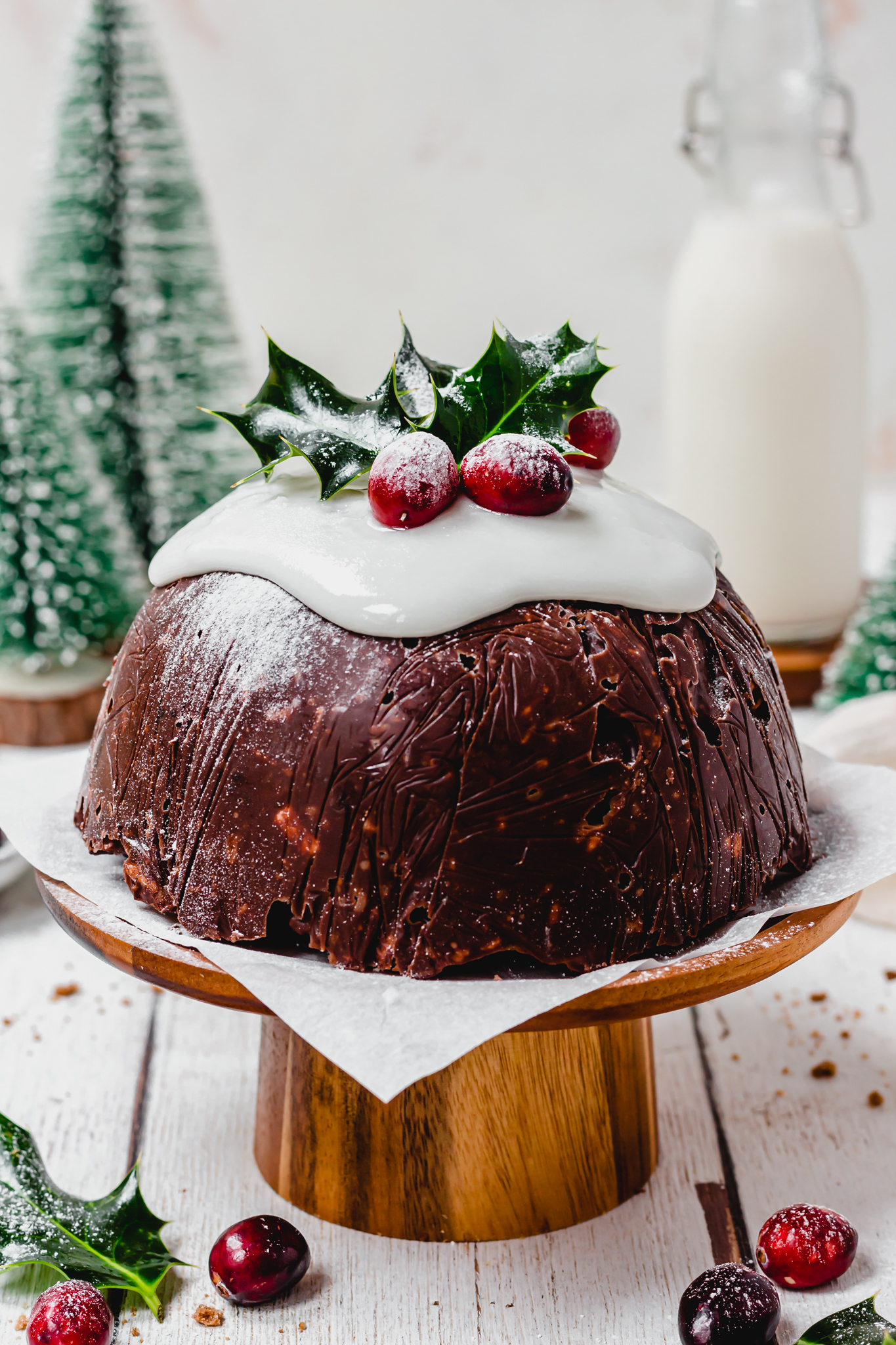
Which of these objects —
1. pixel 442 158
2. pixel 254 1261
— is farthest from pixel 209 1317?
pixel 442 158

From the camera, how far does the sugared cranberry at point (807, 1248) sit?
1.25m

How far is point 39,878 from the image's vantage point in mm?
1361

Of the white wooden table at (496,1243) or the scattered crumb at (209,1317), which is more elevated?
the scattered crumb at (209,1317)

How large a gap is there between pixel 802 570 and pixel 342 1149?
1.69m

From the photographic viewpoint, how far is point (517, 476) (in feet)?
3.99

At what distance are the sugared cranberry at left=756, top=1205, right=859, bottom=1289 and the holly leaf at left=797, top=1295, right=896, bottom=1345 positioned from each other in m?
0.07

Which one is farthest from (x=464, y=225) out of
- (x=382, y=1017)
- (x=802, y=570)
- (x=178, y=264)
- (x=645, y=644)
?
(x=382, y=1017)

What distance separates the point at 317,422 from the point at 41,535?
1.49 m

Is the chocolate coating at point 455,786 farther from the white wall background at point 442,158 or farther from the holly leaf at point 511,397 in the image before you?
the white wall background at point 442,158

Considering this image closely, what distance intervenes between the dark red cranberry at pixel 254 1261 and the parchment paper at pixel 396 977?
0.25 m

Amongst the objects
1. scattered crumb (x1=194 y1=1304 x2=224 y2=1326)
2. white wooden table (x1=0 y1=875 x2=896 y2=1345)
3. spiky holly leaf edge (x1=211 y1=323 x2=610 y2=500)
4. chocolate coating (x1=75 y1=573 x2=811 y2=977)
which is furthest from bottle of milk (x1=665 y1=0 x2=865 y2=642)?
scattered crumb (x1=194 y1=1304 x2=224 y2=1326)

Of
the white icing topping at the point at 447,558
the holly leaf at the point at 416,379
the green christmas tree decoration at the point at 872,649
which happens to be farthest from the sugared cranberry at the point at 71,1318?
the green christmas tree decoration at the point at 872,649

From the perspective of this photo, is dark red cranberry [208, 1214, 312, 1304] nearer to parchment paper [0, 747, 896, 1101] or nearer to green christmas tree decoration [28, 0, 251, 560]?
parchment paper [0, 747, 896, 1101]

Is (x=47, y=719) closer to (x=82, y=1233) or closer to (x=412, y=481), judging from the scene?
(x=82, y=1233)
